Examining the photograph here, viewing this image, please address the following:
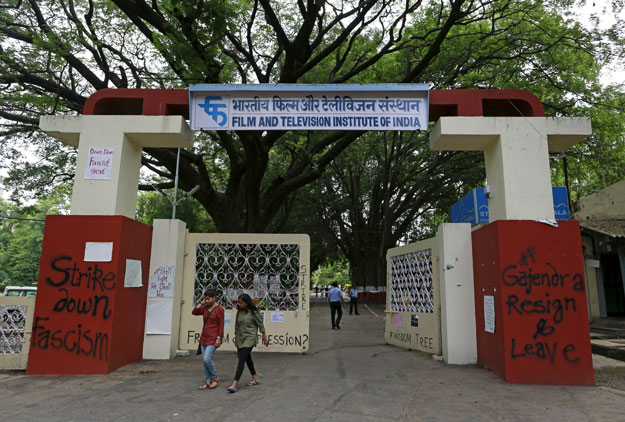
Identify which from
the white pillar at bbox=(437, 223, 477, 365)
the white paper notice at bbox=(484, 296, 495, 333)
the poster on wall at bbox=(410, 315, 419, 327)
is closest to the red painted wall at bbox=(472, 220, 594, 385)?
the white paper notice at bbox=(484, 296, 495, 333)

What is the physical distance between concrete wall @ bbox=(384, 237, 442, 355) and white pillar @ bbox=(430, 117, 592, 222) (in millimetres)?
1778

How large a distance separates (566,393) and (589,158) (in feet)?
36.5

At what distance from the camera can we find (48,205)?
4462cm

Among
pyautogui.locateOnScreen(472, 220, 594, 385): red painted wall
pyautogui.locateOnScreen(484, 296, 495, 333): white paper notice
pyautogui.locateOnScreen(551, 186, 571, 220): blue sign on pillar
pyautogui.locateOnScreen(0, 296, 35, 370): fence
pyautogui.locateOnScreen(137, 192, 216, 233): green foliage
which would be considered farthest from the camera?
pyautogui.locateOnScreen(137, 192, 216, 233): green foliage

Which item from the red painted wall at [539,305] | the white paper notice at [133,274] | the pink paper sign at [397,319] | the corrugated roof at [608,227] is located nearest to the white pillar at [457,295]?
the red painted wall at [539,305]

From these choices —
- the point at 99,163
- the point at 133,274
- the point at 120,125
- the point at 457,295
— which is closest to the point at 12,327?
the point at 133,274

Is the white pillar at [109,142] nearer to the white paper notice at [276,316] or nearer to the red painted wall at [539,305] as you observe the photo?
the white paper notice at [276,316]

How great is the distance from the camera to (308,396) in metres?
5.61

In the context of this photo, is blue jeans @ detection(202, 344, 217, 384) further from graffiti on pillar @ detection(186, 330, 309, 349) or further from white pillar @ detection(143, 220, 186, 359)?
graffiti on pillar @ detection(186, 330, 309, 349)

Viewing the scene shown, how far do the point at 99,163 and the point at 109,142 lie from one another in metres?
0.44

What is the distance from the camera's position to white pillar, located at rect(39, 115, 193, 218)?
Result: 7.38 metres

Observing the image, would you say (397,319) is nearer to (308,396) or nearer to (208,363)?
(308,396)

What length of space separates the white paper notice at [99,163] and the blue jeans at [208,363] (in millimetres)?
3715

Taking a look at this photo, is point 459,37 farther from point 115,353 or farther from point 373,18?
point 115,353
